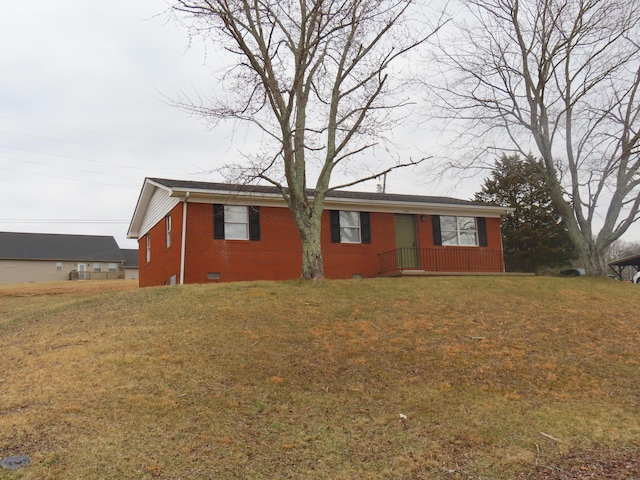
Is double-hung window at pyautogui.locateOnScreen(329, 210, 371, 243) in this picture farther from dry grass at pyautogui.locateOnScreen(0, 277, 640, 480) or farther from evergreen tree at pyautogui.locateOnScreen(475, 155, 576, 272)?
evergreen tree at pyautogui.locateOnScreen(475, 155, 576, 272)

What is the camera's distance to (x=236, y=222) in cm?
1802

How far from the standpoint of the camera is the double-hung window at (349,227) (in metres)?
19.5

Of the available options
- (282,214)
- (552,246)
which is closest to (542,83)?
(282,214)

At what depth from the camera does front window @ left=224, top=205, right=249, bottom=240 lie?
17875mm

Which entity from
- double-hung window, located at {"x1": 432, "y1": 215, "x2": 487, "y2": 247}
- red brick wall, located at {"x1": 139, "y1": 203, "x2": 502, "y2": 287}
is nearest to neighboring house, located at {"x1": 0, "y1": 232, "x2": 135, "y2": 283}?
red brick wall, located at {"x1": 139, "y1": 203, "x2": 502, "y2": 287}

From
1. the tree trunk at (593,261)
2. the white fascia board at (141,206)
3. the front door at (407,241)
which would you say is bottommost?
the tree trunk at (593,261)

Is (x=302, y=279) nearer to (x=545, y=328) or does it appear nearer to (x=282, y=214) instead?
(x=282, y=214)

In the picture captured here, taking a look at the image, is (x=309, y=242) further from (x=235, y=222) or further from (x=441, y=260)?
(x=441, y=260)

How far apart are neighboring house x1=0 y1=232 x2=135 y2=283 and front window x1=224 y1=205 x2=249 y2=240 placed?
31.7 meters

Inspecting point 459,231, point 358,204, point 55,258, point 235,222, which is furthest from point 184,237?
point 55,258

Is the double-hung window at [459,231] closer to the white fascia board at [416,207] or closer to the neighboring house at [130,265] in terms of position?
the white fascia board at [416,207]

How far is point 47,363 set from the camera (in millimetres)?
8586

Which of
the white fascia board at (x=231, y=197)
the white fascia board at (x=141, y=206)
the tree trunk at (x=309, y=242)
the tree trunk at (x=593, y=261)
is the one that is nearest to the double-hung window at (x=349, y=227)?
the white fascia board at (x=231, y=197)

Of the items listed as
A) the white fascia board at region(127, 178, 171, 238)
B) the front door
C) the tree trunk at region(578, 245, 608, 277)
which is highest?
the white fascia board at region(127, 178, 171, 238)
